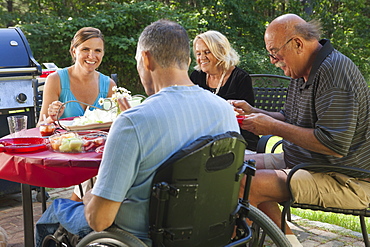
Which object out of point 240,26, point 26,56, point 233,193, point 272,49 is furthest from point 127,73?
point 233,193

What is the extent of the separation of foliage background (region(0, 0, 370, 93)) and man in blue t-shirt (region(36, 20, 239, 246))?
8.22m

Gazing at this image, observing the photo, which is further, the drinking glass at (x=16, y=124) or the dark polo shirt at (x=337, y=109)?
the drinking glass at (x=16, y=124)

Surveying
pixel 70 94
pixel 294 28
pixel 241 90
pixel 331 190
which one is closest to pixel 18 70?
pixel 70 94

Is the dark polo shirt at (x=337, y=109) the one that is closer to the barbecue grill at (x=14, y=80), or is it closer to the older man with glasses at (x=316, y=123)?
the older man with glasses at (x=316, y=123)

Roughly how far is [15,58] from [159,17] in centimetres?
692

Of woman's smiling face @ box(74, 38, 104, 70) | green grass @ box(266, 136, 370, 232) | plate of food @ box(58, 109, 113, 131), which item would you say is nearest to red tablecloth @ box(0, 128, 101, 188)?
plate of food @ box(58, 109, 113, 131)

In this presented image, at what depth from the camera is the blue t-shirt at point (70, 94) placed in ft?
11.7

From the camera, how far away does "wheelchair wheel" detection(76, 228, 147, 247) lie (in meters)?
1.59

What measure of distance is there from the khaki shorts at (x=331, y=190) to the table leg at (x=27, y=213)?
1.55 metres

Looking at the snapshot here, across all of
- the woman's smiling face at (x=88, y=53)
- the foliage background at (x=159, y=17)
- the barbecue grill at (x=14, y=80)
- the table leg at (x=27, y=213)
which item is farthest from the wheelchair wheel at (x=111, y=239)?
the foliage background at (x=159, y=17)

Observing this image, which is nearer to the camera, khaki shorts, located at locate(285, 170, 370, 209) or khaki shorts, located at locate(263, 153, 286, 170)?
khaki shorts, located at locate(285, 170, 370, 209)

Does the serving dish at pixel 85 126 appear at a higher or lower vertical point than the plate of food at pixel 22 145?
lower

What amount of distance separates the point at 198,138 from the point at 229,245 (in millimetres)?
473

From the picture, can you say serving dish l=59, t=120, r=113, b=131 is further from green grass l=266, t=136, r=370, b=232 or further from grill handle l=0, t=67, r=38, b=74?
green grass l=266, t=136, r=370, b=232
